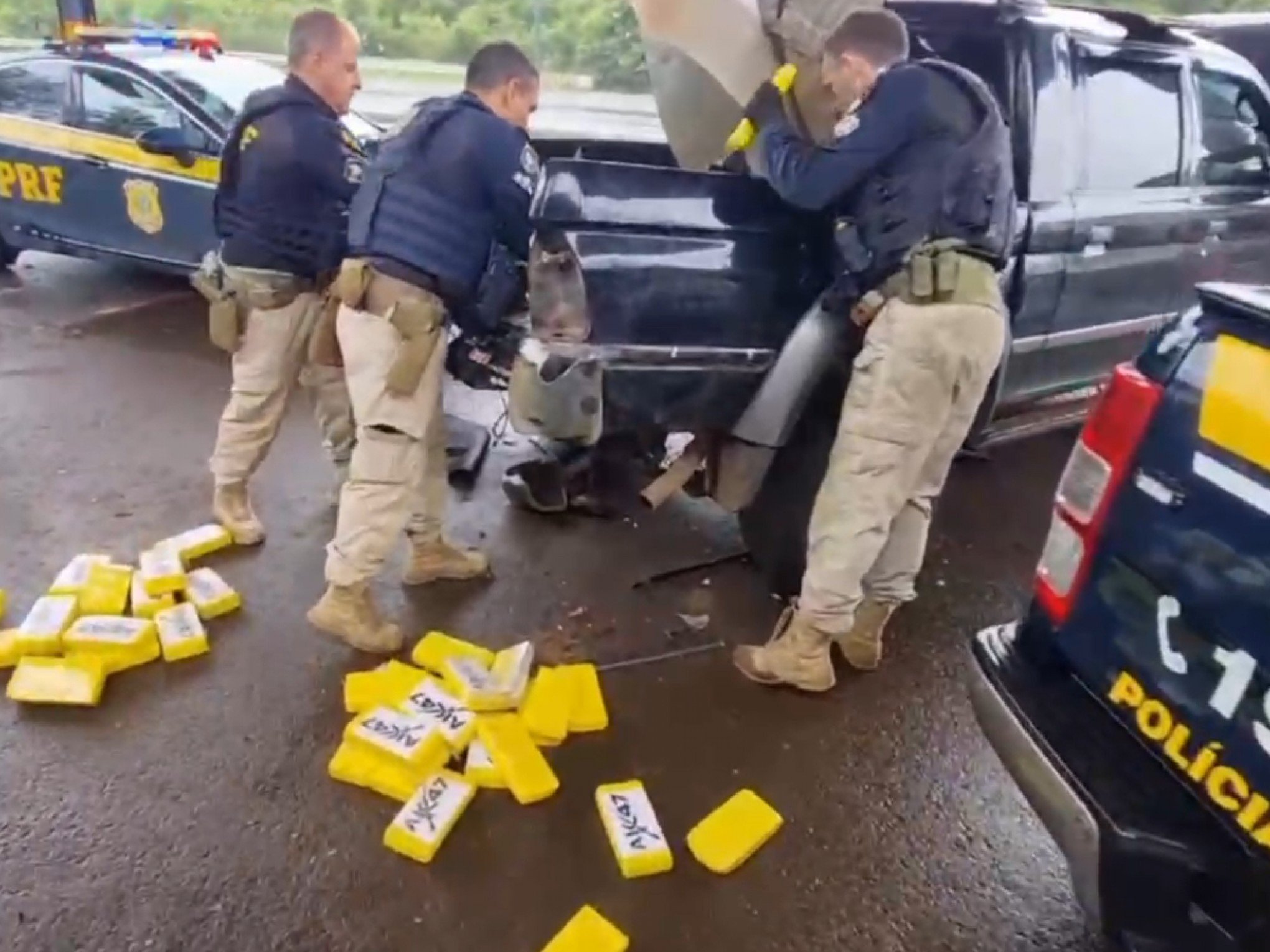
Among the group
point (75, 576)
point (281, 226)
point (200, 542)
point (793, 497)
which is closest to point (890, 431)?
point (793, 497)

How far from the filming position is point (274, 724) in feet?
9.87

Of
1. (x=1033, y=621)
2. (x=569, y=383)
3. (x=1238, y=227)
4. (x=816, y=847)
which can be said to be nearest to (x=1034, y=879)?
(x=816, y=847)

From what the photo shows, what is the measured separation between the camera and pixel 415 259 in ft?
9.76

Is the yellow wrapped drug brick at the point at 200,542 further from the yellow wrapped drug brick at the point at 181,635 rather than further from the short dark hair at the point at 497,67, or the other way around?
the short dark hair at the point at 497,67

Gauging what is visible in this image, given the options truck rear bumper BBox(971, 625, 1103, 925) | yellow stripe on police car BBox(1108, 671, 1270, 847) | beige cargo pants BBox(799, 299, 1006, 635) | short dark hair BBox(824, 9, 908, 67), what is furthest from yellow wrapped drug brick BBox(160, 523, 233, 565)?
yellow stripe on police car BBox(1108, 671, 1270, 847)

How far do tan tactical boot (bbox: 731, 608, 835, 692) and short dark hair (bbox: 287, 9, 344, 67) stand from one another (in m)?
2.05

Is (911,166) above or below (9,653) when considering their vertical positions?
above

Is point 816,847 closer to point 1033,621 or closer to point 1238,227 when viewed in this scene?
point 1033,621

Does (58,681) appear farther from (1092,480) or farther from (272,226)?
(1092,480)

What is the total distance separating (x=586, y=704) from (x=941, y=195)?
60.4 inches

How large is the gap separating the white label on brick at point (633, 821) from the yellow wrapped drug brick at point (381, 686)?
63 centimetres

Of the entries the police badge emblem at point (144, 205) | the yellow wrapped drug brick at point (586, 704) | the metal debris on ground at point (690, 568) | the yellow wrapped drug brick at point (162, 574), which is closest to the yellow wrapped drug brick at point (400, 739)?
the yellow wrapped drug brick at point (586, 704)

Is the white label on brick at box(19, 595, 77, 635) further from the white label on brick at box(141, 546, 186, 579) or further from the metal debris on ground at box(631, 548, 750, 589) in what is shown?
the metal debris on ground at box(631, 548, 750, 589)

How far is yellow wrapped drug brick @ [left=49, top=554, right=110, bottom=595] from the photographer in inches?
135
